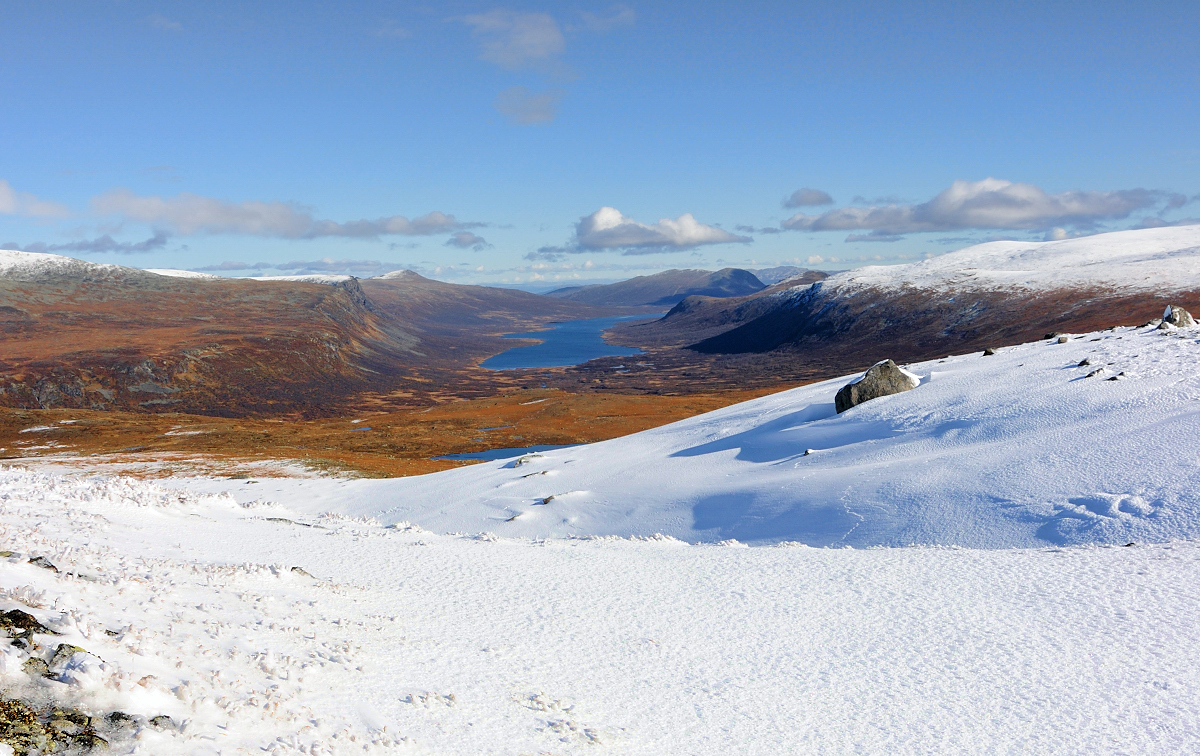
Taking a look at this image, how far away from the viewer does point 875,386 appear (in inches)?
1022

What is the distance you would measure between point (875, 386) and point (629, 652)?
67.1 feet

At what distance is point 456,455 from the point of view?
2318 inches

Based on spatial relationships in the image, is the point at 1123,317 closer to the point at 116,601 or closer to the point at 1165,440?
the point at 1165,440

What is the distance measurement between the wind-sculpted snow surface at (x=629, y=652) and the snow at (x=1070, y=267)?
13288cm

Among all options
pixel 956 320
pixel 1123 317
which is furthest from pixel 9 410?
pixel 956 320

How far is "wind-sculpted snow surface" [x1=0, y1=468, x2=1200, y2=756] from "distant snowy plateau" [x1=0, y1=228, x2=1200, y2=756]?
0.14 ft

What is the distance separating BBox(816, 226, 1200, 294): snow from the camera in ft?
400

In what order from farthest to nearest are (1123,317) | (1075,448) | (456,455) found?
1. (1123,317)
2. (456,455)
3. (1075,448)

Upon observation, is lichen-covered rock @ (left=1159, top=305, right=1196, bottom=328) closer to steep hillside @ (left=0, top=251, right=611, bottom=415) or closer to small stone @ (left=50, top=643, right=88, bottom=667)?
small stone @ (left=50, top=643, right=88, bottom=667)

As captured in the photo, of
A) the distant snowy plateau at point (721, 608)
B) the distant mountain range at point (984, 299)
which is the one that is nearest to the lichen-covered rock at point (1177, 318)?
the distant snowy plateau at point (721, 608)

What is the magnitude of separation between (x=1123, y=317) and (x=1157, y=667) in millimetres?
114885

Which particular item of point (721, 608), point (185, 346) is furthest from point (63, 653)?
point (185, 346)

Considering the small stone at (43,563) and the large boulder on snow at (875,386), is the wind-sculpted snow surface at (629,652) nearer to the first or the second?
the small stone at (43,563)

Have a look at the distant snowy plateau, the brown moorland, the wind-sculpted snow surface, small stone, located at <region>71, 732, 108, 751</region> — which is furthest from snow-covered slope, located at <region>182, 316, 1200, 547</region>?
the brown moorland
